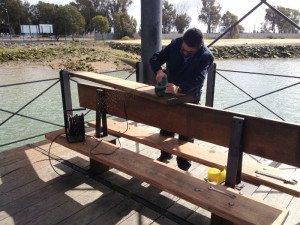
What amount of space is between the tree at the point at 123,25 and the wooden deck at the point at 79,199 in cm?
6209

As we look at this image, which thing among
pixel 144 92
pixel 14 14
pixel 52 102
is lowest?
pixel 52 102

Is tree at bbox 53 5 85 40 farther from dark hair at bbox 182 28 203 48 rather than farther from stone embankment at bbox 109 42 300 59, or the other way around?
dark hair at bbox 182 28 203 48

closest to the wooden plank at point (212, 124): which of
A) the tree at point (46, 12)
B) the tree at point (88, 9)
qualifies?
the tree at point (46, 12)

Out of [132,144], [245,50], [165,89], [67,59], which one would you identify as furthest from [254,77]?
[245,50]

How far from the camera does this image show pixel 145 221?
2.74 meters

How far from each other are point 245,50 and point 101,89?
164ft

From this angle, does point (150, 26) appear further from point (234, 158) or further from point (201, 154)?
point (234, 158)

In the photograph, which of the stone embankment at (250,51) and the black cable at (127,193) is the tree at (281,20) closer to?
the stone embankment at (250,51)

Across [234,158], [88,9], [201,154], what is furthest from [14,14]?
[234,158]

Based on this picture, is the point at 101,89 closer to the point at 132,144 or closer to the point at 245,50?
the point at 132,144

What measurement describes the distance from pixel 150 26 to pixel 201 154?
274 centimetres

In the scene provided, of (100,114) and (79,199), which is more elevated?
(100,114)

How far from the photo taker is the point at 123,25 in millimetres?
63594

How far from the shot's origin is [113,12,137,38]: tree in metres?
62.2
